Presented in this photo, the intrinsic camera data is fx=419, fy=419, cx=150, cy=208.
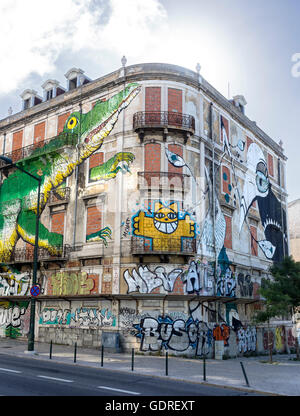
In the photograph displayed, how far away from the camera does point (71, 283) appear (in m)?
28.4

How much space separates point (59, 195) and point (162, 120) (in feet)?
31.3

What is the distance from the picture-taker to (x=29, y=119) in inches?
1399

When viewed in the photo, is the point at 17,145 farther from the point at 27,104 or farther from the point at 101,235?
the point at 101,235

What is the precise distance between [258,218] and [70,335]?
18.8 metres

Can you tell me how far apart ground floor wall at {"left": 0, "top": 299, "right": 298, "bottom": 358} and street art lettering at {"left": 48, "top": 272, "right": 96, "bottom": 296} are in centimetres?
70

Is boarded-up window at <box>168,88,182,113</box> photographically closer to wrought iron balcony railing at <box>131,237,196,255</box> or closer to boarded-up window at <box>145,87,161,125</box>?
boarded-up window at <box>145,87,161,125</box>

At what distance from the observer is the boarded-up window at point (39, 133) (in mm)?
33969

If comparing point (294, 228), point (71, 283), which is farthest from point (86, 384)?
point (294, 228)

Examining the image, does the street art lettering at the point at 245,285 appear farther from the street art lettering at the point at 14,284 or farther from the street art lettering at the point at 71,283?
the street art lettering at the point at 14,284

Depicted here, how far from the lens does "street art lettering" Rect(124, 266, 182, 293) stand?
82.4ft

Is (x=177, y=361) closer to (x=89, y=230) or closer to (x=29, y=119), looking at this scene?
(x=89, y=230)

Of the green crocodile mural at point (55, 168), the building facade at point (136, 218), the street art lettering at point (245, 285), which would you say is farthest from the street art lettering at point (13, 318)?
the street art lettering at point (245, 285)

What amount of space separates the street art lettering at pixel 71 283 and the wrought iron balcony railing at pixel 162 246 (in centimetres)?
416

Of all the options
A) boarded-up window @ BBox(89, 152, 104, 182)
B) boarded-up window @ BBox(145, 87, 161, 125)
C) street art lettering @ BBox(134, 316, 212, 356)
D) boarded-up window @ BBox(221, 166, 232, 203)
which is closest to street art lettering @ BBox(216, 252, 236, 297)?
street art lettering @ BBox(134, 316, 212, 356)
